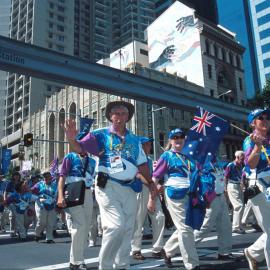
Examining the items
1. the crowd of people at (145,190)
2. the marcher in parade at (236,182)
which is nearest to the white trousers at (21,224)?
the crowd of people at (145,190)

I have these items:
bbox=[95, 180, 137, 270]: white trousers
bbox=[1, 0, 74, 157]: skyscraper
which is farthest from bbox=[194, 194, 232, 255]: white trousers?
bbox=[1, 0, 74, 157]: skyscraper

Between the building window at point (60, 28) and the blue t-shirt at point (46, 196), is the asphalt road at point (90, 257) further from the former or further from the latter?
the building window at point (60, 28)

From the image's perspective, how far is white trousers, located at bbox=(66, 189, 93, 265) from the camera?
18.2 feet

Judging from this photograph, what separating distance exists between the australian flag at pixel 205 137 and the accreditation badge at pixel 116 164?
2327 mm

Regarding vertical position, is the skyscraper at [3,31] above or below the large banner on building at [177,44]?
above

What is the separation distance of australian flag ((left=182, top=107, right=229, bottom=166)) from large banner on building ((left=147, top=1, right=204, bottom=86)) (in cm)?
4457

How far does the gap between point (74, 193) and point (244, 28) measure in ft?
261

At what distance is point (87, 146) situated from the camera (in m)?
4.41

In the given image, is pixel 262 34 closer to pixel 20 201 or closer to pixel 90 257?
pixel 20 201

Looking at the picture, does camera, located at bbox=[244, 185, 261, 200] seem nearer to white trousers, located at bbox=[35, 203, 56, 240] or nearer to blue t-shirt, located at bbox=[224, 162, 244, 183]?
blue t-shirt, located at bbox=[224, 162, 244, 183]

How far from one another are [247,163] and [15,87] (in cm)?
9160

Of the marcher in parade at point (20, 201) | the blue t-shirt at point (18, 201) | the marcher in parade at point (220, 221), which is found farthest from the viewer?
the blue t-shirt at point (18, 201)

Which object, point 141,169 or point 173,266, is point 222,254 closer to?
point 173,266

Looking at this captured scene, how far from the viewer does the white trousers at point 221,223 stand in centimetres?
601
